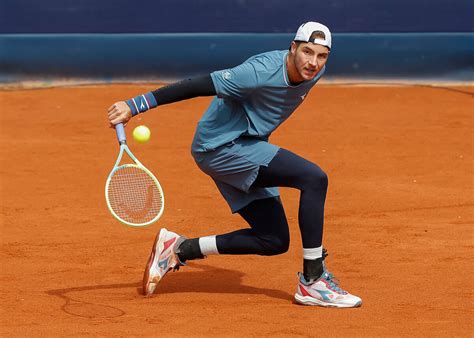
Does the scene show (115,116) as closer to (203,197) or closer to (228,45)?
(203,197)

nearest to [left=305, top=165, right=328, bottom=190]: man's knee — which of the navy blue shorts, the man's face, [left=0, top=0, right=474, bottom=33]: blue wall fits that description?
the navy blue shorts

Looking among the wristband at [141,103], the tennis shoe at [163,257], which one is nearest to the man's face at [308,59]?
the wristband at [141,103]

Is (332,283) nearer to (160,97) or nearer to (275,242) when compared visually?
(275,242)

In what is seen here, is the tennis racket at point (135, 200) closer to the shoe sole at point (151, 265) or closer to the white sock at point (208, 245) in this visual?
the shoe sole at point (151, 265)

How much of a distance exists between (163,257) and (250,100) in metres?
1.11

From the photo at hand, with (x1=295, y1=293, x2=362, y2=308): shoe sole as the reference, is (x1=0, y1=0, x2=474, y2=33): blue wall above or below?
above

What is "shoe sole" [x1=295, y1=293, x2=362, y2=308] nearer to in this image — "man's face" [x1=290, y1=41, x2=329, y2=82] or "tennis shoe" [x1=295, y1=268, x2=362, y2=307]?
"tennis shoe" [x1=295, y1=268, x2=362, y2=307]

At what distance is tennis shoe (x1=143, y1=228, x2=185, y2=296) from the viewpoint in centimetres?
620

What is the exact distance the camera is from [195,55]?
14.6 metres

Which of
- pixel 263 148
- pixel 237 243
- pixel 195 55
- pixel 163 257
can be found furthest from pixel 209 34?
pixel 263 148

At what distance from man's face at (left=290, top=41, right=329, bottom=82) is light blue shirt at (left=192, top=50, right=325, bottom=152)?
3.1 inches

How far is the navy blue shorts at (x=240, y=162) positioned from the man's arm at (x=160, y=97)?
14.0 inches

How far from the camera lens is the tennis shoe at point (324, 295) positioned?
587cm

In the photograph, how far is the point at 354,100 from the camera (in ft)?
46.4
